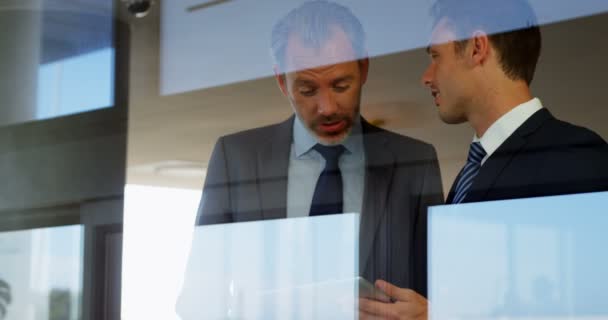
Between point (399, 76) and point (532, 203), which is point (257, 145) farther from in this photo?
point (532, 203)

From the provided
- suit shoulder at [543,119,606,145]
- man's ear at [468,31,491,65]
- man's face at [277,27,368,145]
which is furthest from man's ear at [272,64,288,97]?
suit shoulder at [543,119,606,145]

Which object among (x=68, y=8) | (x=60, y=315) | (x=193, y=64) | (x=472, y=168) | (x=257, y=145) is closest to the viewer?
(x=472, y=168)

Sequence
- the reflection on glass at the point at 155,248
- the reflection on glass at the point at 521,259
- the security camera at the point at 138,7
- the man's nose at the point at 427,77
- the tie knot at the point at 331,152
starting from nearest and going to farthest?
the reflection on glass at the point at 521,259 → the man's nose at the point at 427,77 → the tie knot at the point at 331,152 → the reflection on glass at the point at 155,248 → the security camera at the point at 138,7

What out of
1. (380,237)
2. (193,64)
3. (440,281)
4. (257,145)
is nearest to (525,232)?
(440,281)

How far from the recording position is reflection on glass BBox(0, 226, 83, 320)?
1.97 m

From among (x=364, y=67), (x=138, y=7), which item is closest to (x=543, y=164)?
(x=364, y=67)

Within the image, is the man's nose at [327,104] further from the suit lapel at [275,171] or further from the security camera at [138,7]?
the security camera at [138,7]

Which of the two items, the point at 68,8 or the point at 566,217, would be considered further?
the point at 68,8

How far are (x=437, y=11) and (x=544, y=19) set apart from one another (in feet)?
0.61

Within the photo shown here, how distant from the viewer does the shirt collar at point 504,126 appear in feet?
4.56

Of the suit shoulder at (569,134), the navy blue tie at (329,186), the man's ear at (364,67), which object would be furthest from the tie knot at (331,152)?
the suit shoulder at (569,134)

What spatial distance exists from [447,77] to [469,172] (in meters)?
0.17

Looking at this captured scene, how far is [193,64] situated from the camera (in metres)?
→ 1.82

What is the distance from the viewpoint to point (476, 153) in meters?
1.42
